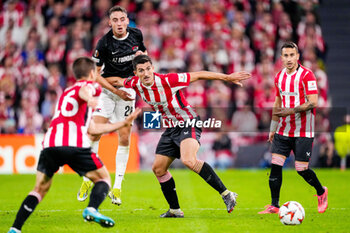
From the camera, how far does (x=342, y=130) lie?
1422 centimetres

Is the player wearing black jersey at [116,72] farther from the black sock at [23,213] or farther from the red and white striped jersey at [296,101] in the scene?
the black sock at [23,213]

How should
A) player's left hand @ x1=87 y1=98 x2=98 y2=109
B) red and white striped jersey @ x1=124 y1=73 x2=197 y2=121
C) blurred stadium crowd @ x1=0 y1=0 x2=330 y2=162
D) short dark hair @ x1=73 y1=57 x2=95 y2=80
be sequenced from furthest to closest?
blurred stadium crowd @ x1=0 y1=0 x2=330 y2=162 → red and white striped jersey @ x1=124 y1=73 x2=197 y2=121 → short dark hair @ x1=73 y1=57 x2=95 y2=80 → player's left hand @ x1=87 y1=98 x2=98 y2=109

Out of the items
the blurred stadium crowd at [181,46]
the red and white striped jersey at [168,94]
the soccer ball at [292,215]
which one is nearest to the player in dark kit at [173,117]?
the red and white striped jersey at [168,94]

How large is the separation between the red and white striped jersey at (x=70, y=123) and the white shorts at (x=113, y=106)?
249cm

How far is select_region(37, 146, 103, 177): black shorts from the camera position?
18.7 feet

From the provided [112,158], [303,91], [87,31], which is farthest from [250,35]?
[303,91]

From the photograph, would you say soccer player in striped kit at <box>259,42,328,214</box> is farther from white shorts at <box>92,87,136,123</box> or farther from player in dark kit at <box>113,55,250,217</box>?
white shorts at <box>92,87,136,123</box>

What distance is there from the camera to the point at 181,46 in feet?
52.8

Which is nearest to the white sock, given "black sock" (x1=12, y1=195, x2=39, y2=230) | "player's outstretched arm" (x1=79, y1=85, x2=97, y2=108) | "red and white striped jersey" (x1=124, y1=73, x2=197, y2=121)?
"red and white striped jersey" (x1=124, y1=73, x2=197, y2=121)

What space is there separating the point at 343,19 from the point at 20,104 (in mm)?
9895

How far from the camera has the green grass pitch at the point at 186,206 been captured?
6.52 m

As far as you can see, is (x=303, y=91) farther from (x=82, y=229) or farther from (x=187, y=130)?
(x=82, y=229)

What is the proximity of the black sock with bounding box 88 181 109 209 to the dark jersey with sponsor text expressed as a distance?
8.49 ft

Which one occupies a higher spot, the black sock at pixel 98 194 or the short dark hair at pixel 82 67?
the short dark hair at pixel 82 67
